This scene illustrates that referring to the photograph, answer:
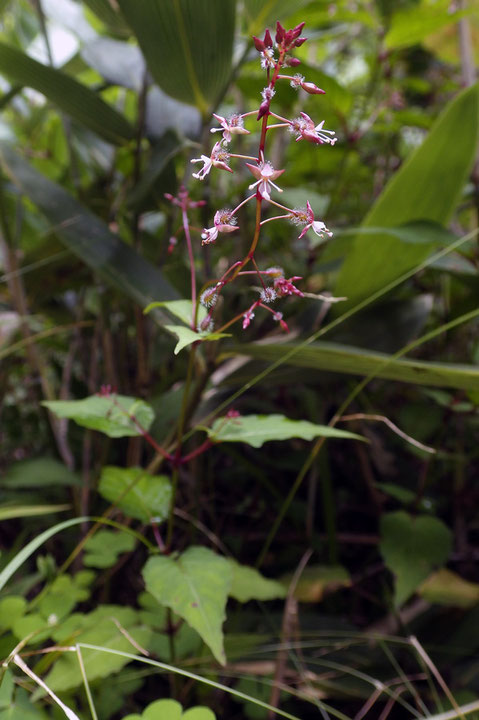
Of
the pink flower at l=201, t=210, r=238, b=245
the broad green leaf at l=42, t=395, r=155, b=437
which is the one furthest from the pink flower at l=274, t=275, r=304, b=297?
the broad green leaf at l=42, t=395, r=155, b=437

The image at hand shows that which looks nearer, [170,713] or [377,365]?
[170,713]

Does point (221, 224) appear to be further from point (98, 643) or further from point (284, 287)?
point (98, 643)

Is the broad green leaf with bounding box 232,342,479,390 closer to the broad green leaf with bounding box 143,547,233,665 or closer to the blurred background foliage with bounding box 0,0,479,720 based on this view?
the blurred background foliage with bounding box 0,0,479,720

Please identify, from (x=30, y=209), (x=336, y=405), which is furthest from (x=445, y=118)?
(x=30, y=209)

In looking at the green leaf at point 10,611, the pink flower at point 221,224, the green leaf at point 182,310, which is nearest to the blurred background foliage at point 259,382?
the green leaf at point 10,611

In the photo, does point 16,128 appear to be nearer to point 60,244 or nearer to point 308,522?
point 60,244

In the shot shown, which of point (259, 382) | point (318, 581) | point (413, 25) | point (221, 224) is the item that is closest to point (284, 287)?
point (221, 224)

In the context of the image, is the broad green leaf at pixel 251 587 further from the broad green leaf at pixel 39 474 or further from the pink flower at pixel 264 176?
the pink flower at pixel 264 176
